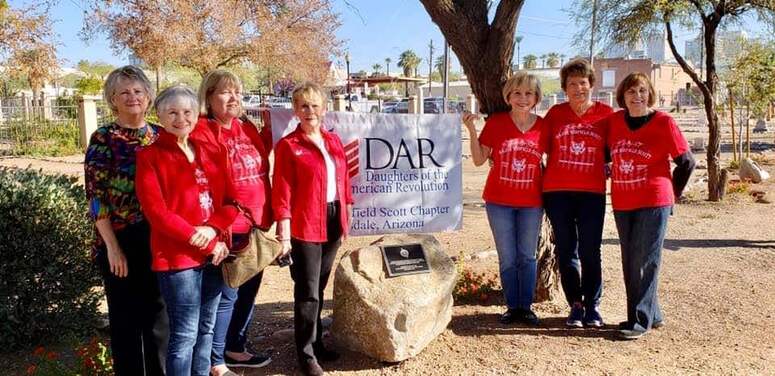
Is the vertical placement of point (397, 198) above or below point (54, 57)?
below

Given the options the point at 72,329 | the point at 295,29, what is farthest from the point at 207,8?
the point at 72,329

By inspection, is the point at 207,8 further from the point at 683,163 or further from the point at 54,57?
the point at 683,163

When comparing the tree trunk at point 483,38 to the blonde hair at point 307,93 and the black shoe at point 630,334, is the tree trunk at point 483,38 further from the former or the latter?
the black shoe at point 630,334

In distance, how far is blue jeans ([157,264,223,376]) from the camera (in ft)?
9.61

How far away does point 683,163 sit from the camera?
3.94 meters

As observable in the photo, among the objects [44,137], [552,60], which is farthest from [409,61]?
[44,137]

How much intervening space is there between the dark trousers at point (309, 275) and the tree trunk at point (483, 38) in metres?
1.64

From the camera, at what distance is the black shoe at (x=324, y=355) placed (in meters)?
3.88

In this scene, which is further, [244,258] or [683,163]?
[683,163]

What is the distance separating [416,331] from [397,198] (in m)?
1.11

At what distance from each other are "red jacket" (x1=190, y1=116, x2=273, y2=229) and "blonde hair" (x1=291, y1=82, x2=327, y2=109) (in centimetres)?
30

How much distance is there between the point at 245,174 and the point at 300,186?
301 mm

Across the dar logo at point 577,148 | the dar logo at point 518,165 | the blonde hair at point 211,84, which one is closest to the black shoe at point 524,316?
the dar logo at point 518,165

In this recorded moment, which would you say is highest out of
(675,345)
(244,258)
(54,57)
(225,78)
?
(54,57)
